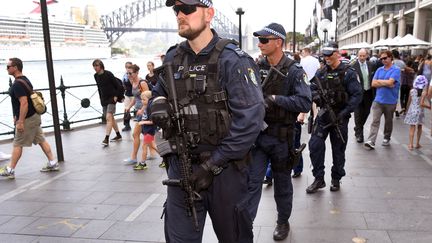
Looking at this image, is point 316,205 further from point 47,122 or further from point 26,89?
point 47,122

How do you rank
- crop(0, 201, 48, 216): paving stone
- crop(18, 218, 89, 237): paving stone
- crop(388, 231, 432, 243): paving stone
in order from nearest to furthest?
1. crop(388, 231, 432, 243): paving stone
2. crop(18, 218, 89, 237): paving stone
3. crop(0, 201, 48, 216): paving stone

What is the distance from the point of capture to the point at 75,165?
6699 millimetres

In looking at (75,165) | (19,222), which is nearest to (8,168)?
(75,165)

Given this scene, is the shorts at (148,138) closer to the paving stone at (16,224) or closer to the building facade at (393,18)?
the paving stone at (16,224)

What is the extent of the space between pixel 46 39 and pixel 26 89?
1069 millimetres

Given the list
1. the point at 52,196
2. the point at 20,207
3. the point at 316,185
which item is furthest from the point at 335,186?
the point at 20,207

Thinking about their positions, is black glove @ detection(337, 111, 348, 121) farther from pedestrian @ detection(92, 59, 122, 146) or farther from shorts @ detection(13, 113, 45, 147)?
pedestrian @ detection(92, 59, 122, 146)

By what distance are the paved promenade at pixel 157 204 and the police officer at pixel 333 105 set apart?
0.48 metres

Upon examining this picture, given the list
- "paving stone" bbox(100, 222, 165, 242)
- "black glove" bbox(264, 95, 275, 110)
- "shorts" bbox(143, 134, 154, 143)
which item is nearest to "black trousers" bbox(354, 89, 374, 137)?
"shorts" bbox(143, 134, 154, 143)

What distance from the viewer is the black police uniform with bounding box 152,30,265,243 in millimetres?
2164

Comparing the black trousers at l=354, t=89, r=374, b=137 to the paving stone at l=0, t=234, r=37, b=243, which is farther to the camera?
the black trousers at l=354, t=89, r=374, b=137

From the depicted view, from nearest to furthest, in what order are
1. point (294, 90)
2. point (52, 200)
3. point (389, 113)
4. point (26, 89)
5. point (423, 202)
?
point (294, 90) < point (423, 202) < point (52, 200) < point (26, 89) < point (389, 113)

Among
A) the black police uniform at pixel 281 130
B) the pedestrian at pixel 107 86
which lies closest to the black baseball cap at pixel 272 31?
the black police uniform at pixel 281 130

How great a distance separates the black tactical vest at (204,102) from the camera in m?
2.20
